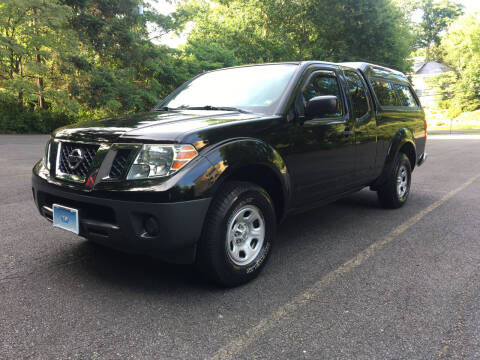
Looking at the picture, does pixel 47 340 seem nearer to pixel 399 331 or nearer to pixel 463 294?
pixel 399 331

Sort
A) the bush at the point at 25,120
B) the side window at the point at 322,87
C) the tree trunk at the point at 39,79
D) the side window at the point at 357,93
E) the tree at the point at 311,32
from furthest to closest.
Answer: the tree at the point at 311,32
the tree trunk at the point at 39,79
the bush at the point at 25,120
the side window at the point at 357,93
the side window at the point at 322,87

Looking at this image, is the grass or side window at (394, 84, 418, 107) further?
the grass

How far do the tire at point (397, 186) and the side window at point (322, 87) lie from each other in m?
1.63

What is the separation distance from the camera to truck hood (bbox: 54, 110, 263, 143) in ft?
8.75

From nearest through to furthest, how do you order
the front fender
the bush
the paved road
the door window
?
the paved road, the front fender, the door window, the bush

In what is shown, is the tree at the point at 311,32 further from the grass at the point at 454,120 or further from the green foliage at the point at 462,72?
the green foliage at the point at 462,72

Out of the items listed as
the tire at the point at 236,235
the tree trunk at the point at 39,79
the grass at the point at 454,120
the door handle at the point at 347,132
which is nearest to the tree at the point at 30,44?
the tree trunk at the point at 39,79

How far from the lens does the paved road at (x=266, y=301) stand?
2.26 meters

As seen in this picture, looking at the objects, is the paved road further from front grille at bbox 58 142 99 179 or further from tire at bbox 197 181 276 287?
front grille at bbox 58 142 99 179

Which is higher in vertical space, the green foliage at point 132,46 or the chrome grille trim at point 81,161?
the green foliage at point 132,46

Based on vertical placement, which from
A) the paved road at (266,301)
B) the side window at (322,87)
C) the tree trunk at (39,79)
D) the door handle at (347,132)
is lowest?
the paved road at (266,301)

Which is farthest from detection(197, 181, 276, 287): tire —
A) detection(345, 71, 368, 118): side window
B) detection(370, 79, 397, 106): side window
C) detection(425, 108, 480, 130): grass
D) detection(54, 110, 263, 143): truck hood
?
detection(425, 108, 480, 130): grass

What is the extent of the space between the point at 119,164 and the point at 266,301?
141cm

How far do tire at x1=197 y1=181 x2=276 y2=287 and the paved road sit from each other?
0.17 metres
